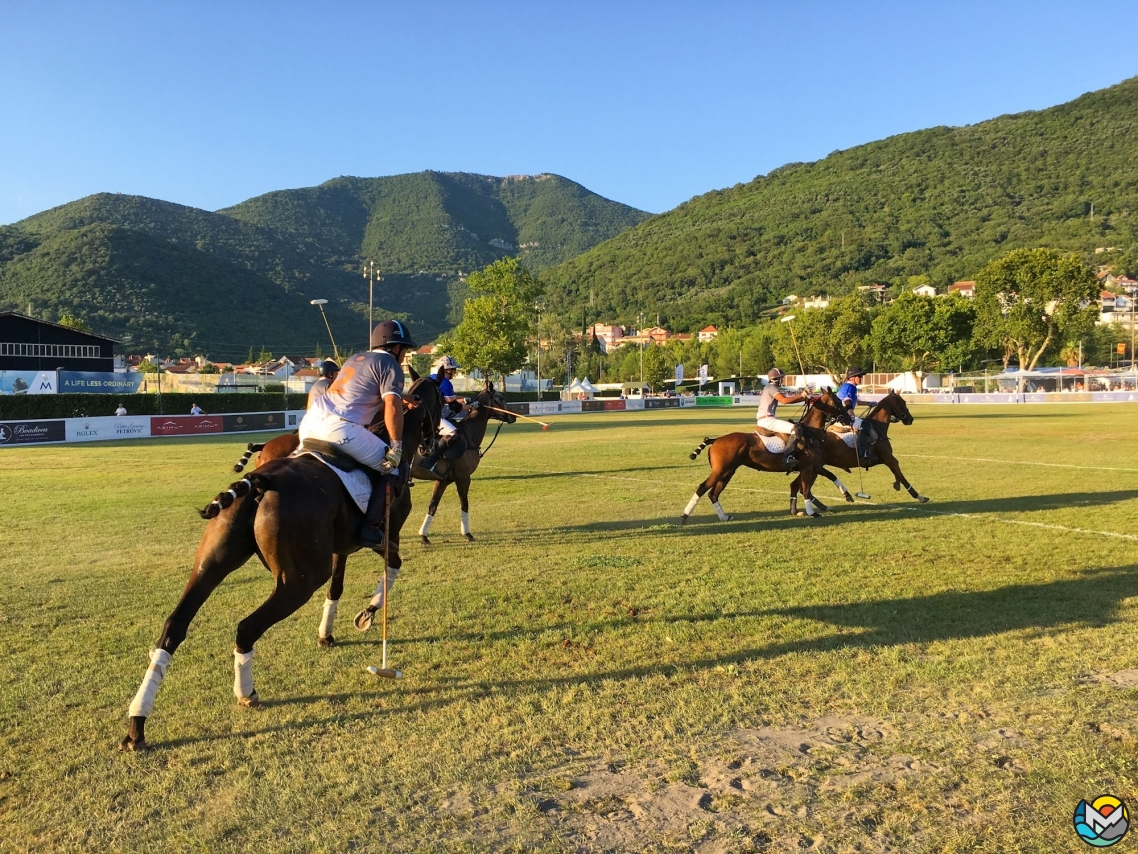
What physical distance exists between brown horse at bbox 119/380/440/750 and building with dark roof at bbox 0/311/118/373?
58.9 meters

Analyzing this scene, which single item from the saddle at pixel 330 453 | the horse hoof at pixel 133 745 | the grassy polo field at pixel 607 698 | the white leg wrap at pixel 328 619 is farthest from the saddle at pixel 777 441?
the horse hoof at pixel 133 745

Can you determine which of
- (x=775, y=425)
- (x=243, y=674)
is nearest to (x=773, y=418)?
(x=775, y=425)

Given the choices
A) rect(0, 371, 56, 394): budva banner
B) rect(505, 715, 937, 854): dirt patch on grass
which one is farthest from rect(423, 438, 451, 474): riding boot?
rect(0, 371, 56, 394): budva banner

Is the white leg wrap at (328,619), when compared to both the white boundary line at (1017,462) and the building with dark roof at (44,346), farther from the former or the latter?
the building with dark roof at (44,346)

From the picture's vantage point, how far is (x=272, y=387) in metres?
72.2

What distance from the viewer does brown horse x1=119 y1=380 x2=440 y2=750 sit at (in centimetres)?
479

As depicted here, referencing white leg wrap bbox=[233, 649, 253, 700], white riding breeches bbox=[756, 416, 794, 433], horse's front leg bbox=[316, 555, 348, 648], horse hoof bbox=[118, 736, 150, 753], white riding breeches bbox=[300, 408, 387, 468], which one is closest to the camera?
horse hoof bbox=[118, 736, 150, 753]

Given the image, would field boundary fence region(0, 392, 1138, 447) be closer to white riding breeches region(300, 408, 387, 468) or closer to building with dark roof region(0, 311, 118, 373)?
white riding breeches region(300, 408, 387, 468)

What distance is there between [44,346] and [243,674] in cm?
6235

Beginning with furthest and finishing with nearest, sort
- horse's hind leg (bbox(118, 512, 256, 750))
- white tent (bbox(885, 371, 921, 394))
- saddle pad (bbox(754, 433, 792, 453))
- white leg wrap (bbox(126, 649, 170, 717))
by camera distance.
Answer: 1. white tent (bbox(885, 371, 921, 394))
2. saddle pad (bbox(754, 433, 792, 453))
3. horse's hind leg (bbox(118, 512, 256, 750))
4. white leg wrap (bbox(126, 649, 170, 717))

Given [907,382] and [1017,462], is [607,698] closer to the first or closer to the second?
[1017,462]

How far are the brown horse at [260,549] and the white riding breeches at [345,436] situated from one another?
39 cm

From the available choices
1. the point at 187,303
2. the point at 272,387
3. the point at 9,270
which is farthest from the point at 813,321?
the point at 9,270

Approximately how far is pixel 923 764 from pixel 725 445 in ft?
28.8
